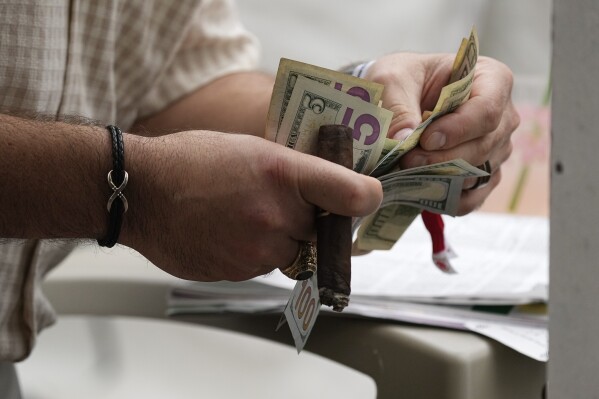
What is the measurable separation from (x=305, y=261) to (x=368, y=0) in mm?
1202

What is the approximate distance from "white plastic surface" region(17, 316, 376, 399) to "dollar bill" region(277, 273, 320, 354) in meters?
0.14

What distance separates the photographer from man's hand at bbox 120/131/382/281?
1.51 ft

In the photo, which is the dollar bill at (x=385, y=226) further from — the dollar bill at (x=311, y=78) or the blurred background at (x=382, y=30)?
the blurred background at (x=382, y=30)

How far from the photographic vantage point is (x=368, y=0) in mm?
1622

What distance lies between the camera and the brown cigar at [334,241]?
44 centimetres

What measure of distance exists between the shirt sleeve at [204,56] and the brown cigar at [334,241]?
1.36ft

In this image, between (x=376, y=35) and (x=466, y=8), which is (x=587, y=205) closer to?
(x=376, y=35)

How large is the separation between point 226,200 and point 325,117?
0.07 metres

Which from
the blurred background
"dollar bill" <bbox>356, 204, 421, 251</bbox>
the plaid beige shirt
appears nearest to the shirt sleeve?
the plaid beige shirt

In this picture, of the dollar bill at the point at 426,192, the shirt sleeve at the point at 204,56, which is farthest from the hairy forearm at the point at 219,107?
the dollar bill at the point at 426,192

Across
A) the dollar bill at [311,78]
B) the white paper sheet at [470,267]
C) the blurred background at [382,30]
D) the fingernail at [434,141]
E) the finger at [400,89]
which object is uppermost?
the dollar bill at [311,78]

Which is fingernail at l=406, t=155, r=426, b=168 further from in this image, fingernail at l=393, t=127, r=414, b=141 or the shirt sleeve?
the shirt sleeve

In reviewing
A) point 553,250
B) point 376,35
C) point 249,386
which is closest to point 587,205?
point 553,250

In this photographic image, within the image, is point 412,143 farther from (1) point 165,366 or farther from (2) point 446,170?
(1) point 165,366
